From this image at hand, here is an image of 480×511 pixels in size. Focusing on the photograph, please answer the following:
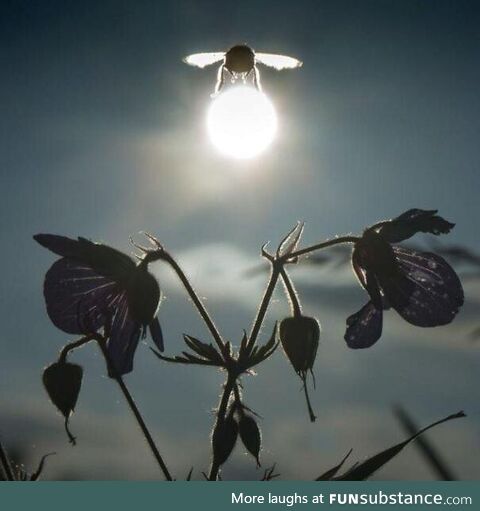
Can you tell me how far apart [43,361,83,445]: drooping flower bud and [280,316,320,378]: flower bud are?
2.86 feet

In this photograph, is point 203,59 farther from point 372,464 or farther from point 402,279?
point 372,464

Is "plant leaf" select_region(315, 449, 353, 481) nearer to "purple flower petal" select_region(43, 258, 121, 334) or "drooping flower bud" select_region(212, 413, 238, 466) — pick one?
"drooping flower bud" select_region(212, 413, 238, 466)

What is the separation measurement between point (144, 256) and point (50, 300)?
1.72ft

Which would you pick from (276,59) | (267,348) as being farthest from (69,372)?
(276,59)

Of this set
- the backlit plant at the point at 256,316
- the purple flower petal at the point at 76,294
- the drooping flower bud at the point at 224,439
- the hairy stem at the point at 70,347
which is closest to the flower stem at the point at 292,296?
the backlit plant at the point at 256,316

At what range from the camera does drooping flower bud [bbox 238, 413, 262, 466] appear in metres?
3.11

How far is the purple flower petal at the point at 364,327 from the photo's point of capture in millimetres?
3688

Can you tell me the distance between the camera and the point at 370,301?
3.76 meters

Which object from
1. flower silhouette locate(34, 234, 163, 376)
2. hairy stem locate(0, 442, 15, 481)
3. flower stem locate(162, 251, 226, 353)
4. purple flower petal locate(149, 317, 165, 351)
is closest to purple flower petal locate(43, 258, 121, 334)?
flower silhouette locate(34, 234, 163, 376)

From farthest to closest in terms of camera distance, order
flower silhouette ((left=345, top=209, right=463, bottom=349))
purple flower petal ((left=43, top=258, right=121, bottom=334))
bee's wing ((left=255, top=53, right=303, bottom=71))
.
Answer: bee's wing ((left=255, top=53, right=303, bottom=71))
purple flower petal ((left=43, top=258, right=121, bottom=334))
flower silhouette ((left=345, top=209, right=463, bottom=349))

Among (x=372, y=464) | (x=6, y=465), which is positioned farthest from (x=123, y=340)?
(x=372, y=464)

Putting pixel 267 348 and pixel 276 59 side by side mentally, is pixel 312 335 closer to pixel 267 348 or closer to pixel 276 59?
pixel 267 348

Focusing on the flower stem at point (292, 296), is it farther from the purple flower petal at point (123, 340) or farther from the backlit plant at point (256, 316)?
the purple flower petal at point (123, 340)

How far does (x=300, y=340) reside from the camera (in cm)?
330
